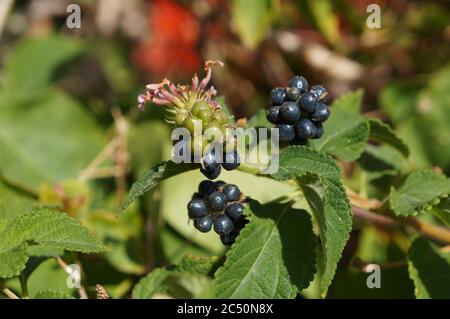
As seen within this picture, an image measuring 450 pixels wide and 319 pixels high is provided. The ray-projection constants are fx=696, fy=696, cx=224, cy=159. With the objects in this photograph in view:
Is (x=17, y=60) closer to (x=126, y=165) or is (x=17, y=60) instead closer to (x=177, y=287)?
(x=126, y=165)

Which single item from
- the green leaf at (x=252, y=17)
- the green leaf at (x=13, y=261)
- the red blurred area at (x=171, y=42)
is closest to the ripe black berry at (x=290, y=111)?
the green leaf at (x=13, y=261)

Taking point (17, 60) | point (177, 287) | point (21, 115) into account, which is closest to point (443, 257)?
point (177, 287)

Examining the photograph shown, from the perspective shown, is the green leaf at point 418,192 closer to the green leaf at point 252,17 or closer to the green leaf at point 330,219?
the green leaf at point 330,219

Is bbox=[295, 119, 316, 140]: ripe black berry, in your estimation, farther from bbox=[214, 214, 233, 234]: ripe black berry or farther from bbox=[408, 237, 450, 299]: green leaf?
bbox=[408, 237, 450, 299]: green leaf

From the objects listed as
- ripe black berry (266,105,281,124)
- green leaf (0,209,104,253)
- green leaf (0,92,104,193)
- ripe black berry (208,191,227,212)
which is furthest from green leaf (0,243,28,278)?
green leaf (0,92,104,193)

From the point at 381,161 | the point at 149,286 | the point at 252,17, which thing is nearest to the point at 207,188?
the point at 149,286

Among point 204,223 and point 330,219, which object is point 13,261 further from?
point 330,219
